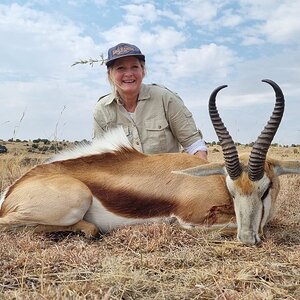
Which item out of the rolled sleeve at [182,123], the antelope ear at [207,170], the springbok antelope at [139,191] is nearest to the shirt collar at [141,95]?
the rolled sleeve at [182,123]

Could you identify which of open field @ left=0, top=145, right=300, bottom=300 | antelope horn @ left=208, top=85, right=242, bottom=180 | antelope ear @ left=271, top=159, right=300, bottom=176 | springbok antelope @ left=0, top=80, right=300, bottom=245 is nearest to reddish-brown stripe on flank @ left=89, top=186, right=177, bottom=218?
springbok antelope @ left=0, top=80, right=300, bottom=245

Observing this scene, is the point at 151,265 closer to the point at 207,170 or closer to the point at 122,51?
the point at 207,170

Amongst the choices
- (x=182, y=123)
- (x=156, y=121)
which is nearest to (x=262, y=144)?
(x=182, y=123)

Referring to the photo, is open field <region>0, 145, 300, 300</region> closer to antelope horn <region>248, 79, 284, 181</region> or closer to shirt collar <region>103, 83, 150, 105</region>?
antelope horn <region>248, 79, 284, 181</region>

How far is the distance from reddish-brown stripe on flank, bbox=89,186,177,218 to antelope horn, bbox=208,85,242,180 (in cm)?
73

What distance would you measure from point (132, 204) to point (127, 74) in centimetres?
215

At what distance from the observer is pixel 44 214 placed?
4.79 metres

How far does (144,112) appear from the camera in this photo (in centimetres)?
655

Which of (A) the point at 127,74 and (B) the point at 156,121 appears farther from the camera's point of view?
(B) the point at 156,121

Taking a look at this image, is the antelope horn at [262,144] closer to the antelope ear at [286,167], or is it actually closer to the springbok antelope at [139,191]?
the springbok antelope at [139,191]

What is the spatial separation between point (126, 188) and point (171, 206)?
1.61 ft

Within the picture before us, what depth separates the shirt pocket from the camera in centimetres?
649

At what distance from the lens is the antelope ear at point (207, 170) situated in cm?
467

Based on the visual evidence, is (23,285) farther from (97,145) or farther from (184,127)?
(184,127)
